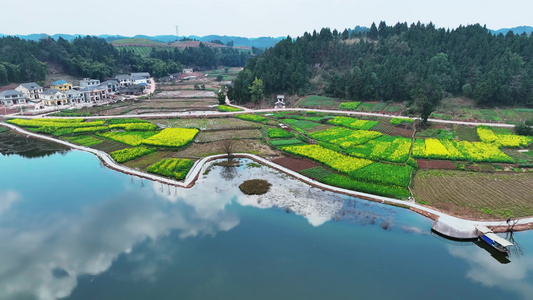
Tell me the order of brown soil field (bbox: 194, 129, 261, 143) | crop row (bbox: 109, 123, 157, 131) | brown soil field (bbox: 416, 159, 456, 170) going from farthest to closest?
crop row (bbox: 109, 123, 157, 131) → brown soil field (bbox: 194, 129, 261, 143) → brown soil field (bbox: 416, 159, 456, 170)

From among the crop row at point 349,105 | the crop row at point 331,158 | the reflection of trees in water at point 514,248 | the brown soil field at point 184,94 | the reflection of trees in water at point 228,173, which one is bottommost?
the reflection of trees in water at point 514,248

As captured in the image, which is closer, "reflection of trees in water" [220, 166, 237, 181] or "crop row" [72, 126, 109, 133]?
"reflection of trees in water" [220, 166, 237, 181]

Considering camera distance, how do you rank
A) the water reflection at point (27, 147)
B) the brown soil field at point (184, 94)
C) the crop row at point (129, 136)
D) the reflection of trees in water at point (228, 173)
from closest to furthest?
1. the reflection of trees in water at point (228, 173)
2. the water reflection at point (27, 147)
3. the crop row at point (129, 136)
4. the brown soil field at point (184, 94)

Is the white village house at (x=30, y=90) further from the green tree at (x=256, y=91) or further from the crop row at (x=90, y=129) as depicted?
the green tree at (x=256, y=91)

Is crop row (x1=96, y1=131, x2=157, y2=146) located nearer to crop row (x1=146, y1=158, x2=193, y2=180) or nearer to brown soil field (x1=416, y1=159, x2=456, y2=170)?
crop row (x1=146, y1=158, x2=193, y2=180)

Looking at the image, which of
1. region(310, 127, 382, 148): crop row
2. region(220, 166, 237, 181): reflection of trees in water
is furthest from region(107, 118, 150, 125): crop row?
region(310, 127, 382, 148): crop row

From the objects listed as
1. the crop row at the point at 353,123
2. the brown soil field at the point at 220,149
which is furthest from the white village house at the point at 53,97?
the crop row at the point at 353,123
